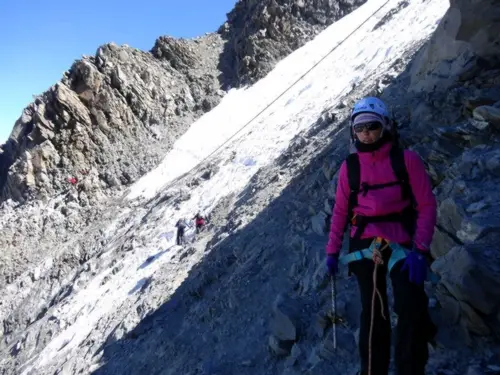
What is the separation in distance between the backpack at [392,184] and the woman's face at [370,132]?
166 mm

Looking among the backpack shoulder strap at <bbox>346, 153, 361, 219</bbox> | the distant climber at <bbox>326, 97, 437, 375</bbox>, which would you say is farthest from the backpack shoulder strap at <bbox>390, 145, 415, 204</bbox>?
the backpack shoulder strap at <bbox>346, 153, 361, 219</bbox>

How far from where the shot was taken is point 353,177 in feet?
12.3

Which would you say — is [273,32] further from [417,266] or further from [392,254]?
[417,266]

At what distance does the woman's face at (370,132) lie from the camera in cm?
364

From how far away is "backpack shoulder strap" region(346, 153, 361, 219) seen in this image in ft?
12.2

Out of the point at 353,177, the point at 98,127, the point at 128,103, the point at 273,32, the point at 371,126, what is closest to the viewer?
the point at 371,126

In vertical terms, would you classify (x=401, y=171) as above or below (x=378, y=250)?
above

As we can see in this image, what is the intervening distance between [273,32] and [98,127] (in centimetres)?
1815

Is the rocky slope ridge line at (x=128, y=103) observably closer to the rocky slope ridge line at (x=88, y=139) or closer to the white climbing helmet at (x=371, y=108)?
the rocky slope ridge line at (x=88, y=139)

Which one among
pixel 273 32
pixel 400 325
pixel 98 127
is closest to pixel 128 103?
pixel 98 127

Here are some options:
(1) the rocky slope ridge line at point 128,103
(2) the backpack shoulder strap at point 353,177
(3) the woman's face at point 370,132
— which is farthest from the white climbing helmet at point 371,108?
→ (1) the rocky slope ridge line at point 128,103

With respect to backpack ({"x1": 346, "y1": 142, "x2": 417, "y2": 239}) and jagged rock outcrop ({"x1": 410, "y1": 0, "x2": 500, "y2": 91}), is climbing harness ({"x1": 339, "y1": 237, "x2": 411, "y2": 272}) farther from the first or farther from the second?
jagged rock outcrop ({"x1": 410, "y1": 0, "x2": 500, "y2": 91})

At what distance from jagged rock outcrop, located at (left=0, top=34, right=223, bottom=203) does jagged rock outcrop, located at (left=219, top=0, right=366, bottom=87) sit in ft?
15.3

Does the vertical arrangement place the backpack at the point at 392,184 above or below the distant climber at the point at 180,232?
above
